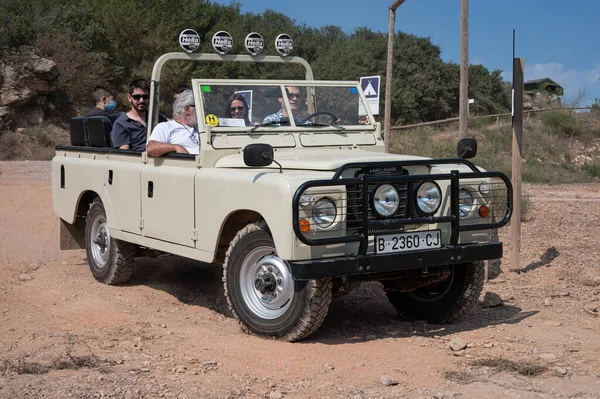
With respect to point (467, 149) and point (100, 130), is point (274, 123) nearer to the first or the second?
point (467, 149)

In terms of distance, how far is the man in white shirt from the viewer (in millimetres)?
7020

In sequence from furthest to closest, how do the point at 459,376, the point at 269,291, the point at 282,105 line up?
the point at 282,105 < the point at 269,291 < the point at 459,376

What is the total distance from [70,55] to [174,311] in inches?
1076

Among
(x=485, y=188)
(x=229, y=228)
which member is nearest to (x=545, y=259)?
(x=485, y=188)

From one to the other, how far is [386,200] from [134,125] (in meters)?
3.37

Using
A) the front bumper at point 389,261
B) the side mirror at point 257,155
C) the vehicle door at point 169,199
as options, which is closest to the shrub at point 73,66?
the vehicle door at point 169,199

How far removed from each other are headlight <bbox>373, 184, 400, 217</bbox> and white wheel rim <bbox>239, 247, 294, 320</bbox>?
0.74 meters

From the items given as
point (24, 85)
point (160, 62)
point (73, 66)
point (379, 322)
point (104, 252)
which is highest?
point (73, 66)

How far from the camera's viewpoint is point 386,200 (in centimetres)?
566

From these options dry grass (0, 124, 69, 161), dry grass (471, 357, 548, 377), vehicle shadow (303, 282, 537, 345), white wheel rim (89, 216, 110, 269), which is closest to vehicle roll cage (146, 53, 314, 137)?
white wheel rim (89, 216, 110, 269)

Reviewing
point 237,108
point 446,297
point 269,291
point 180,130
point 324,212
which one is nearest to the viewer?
point 324,212

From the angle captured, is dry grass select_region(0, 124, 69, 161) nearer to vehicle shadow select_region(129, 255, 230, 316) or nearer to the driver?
vehicle shadow select_region(129, 255, 230, 316)

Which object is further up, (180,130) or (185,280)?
(180,130)

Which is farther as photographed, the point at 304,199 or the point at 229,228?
the point at 229,228
